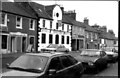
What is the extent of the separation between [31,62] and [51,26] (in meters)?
29.5

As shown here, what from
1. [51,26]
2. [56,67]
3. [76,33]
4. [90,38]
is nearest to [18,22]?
[51,26]

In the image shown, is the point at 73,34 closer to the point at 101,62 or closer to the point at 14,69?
the point at 101,62

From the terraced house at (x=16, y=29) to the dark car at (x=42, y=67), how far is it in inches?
748

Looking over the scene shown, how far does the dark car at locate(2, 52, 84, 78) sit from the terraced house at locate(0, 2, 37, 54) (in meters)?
19.0

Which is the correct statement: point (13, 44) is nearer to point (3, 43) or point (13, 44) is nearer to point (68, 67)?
point (3, 43)

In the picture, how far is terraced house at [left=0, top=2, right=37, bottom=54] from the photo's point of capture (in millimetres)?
25742

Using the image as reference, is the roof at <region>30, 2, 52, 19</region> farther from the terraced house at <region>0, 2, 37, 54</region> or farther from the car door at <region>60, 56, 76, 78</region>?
the car door at <region>60, 56, 76, 78</region>

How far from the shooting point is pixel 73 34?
43.9m

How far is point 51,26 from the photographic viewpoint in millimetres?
35938

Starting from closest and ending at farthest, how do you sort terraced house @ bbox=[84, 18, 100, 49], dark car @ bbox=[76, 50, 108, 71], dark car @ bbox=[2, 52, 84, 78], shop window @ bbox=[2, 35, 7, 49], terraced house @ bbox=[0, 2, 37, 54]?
dark car @ bbox=[2, 52, 84, 78]
dark car @ bbox=[76, 50, 108, 71]
shop window @ bbox=[2, 35, 7, 49]
terraced house @ bbox=[0, 2, 37, 54]
terraced house @ bbox=[84, 18, 100, 49]

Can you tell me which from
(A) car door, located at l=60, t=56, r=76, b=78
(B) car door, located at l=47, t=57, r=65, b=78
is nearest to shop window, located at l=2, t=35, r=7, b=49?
(A) car door, located at l=60, t=56, r=76, b=78

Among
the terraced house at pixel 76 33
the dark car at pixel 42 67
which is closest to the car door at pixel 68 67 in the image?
the dark car at pixel 42 67

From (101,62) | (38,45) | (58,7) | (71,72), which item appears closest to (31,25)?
(38,45)

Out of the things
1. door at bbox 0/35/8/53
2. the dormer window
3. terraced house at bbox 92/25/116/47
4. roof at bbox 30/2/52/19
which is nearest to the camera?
door at bbox 0/35/8/53
